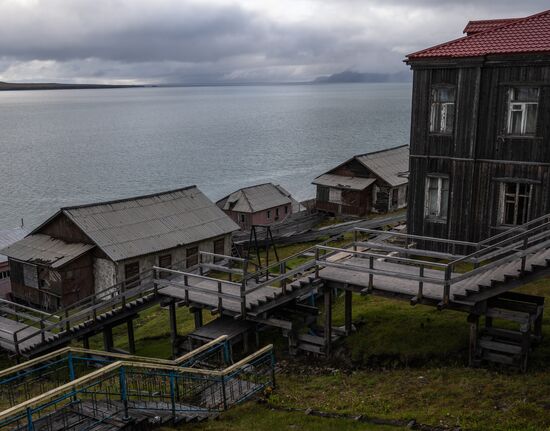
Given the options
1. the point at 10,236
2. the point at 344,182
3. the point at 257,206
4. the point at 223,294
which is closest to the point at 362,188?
the point at 344,182

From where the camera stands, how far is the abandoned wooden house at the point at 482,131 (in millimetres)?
21828

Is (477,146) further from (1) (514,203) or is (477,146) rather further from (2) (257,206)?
(2) (257,206)

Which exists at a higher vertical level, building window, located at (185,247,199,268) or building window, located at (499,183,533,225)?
building window, located at (499,183,533,225)

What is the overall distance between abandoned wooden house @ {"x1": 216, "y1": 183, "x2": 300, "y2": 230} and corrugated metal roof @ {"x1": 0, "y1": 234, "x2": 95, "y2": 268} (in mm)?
18906

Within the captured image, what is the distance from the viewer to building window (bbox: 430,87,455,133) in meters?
23.5

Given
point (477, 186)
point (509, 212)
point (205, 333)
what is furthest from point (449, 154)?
point (205, 333)

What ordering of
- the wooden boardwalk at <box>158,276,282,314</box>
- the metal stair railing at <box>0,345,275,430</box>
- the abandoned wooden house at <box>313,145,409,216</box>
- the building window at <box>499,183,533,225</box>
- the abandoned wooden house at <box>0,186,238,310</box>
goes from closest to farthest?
the metal stair railing at <box>0,345,275,430</box>, the wooden boardwalk at <box>158,276,282,314</box>, the building window at <box>499,183,533,225</box>, the abandoned wooden house at <box>0,186,238,310</box>, the abandoned wooden house at <box>313,145,409,216</box>

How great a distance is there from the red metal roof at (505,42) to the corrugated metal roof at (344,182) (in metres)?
31.9

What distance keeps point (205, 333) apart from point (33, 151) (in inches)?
4937

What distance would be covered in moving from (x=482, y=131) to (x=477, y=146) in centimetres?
62

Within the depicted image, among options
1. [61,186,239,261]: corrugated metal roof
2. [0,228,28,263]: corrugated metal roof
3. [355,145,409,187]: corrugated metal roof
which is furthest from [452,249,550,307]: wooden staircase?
[355,145,409,187]: corrugated metal roof

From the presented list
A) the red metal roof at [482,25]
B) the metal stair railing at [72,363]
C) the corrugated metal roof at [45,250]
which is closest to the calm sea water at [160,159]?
the corrugated metal roof at [45,250]

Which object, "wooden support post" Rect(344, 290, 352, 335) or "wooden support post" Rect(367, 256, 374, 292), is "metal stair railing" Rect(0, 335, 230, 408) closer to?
"wooden support post" Rect(344, 290, 352, 335)

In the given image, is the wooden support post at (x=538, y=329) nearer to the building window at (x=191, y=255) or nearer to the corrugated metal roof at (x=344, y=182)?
the building window at (x=191, y=255)
